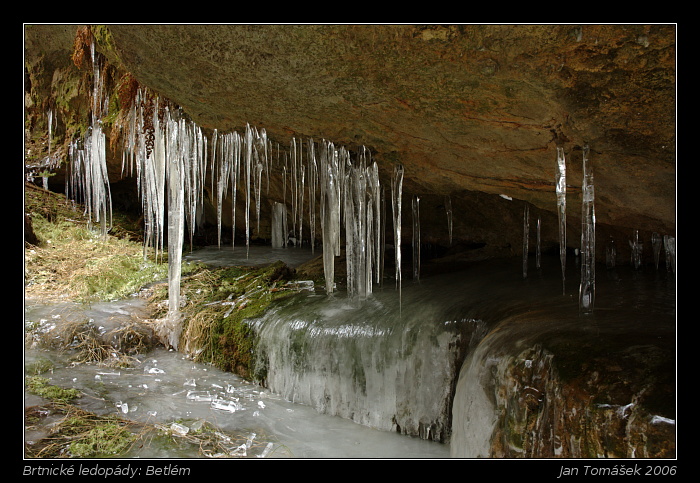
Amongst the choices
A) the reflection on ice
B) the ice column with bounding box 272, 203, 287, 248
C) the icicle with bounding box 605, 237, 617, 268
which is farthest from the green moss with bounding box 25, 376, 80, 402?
the icicle with bounding box 605, 237, 617, 268

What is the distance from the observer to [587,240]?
13.8 feet

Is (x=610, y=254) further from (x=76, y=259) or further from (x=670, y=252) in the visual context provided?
(x=76, y=259)

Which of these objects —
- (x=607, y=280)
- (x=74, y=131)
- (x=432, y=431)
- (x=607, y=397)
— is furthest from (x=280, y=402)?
(x=74, y=131)

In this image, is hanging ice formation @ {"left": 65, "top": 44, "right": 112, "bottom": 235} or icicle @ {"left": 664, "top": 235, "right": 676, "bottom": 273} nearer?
icicle @ {"left": 664, "top": 235, "right": 676, "bottom": 273}

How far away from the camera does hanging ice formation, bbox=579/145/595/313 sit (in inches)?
160

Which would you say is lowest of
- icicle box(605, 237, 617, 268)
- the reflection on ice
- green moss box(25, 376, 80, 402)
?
the reflection on ice

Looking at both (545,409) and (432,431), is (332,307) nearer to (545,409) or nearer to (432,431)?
(432,431)

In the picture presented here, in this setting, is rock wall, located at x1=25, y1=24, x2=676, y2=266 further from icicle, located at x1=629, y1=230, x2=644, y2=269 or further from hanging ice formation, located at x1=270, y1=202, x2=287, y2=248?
hanging ice formation, located at x1=270, y1=202, x2=287, y2=248

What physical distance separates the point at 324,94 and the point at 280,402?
2822 millimetres

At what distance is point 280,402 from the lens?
4.93 m

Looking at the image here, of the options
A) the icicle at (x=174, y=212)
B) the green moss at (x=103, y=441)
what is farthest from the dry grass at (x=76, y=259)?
the green moss at (x=103, y=441)

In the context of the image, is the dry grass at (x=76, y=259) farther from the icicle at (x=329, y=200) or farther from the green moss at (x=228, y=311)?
the icicle at (x=329, y=200)

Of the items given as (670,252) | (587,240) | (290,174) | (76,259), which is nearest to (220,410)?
(587,240)

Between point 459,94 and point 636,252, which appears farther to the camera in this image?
point 636,252
